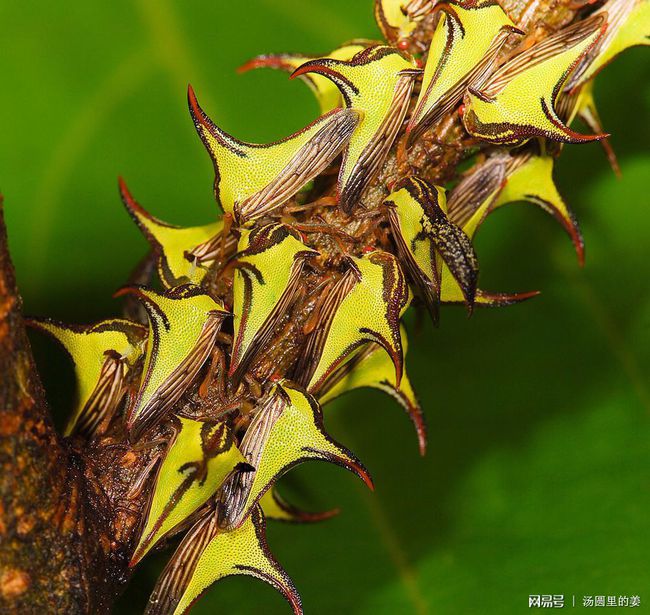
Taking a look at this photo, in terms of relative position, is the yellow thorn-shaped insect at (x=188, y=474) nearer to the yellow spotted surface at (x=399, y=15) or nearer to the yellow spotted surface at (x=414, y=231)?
the yellow spotted surface at (x=414, y=231)

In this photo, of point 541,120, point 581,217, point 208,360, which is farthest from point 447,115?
point 581,217

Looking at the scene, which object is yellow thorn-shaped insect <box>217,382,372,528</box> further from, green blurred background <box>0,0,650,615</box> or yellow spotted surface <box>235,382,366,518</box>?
green blurred background <box>0,0,650,615</box>

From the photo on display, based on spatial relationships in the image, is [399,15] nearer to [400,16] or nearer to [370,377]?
[400,16]

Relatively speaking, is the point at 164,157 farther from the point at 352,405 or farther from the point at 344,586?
the point at 344,586

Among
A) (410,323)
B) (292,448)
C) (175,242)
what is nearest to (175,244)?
(175,242)

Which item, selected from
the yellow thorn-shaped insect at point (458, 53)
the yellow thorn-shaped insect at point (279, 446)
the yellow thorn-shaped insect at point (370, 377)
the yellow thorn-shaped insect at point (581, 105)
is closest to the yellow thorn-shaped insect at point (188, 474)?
the yellow thorn-shaped insect at point (279, 446)
